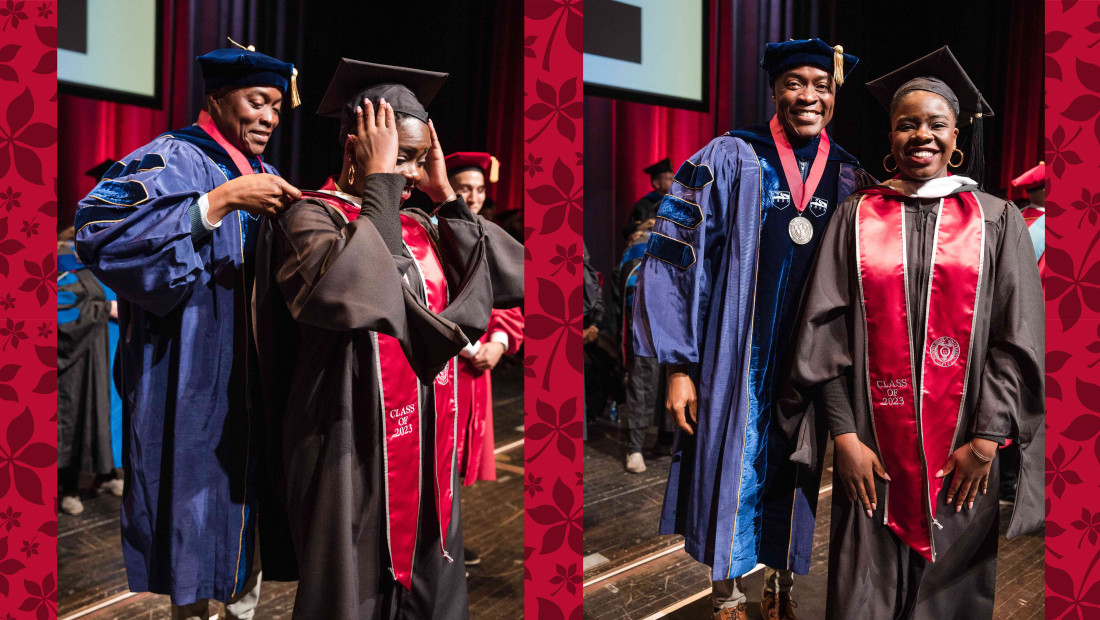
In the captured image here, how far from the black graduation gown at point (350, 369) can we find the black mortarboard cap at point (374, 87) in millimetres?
206

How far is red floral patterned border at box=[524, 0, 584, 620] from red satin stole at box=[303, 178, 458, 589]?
0.21m

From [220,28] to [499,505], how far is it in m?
2.58

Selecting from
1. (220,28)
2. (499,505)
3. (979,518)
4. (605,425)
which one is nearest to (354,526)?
(979,518)

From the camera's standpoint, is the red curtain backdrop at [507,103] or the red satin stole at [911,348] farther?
the red curtain backdrop at [507,103]

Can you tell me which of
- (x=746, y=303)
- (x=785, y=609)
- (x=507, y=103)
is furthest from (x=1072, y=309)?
(x=507, y=103)

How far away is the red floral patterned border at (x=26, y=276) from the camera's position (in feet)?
5.69

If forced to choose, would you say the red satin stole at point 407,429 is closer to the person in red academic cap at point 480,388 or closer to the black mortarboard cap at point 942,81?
the person in red academic cap at point 480,388

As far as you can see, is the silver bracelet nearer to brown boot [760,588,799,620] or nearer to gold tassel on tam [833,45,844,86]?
brown boot [760,588,799,620]

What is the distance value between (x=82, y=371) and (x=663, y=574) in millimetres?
3506

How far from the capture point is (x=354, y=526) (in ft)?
5.49

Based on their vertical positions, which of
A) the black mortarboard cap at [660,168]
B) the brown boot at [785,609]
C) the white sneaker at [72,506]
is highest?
the black mortarboard cap at [660,168]

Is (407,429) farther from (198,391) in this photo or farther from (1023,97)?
(1023,97)

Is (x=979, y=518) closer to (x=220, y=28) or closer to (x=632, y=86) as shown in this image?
(x=632, y=86)

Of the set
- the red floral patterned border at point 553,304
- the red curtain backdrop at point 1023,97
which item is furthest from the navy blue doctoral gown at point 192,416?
the red curtain backdrop at point 1023,97
